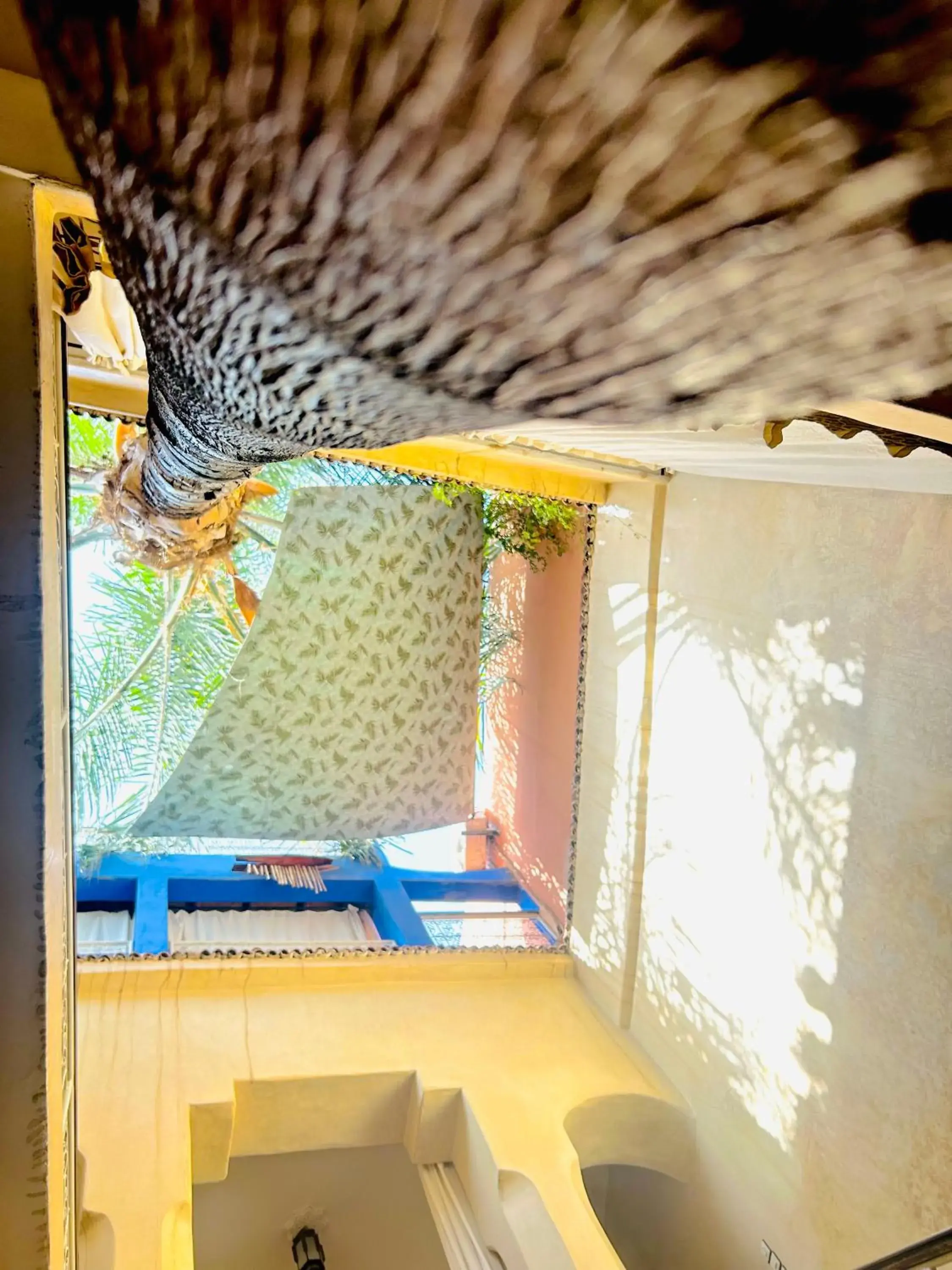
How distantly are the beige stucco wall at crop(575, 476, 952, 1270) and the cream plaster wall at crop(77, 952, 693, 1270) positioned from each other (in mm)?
354

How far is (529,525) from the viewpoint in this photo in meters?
3.86

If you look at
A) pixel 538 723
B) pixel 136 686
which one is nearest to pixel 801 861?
pixel 538 723

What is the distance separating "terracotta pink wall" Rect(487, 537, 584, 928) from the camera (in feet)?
12.9

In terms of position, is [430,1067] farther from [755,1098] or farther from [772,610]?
Answer: [772,610]

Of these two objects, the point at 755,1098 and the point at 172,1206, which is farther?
the point at 755,1098

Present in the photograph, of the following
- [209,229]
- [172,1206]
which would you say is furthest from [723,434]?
[172,1206]

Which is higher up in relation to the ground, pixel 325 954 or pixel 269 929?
pixel 325 954

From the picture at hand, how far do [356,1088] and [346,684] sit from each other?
4.47 feet

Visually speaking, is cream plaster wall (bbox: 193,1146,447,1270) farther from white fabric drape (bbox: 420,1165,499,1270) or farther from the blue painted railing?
the blue painted railing

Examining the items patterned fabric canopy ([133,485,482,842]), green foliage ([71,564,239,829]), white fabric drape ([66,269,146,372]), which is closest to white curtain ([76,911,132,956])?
green foliage ([71,564,239,829])

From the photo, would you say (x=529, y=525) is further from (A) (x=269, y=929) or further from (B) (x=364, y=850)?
(A) (x=269, y=929)

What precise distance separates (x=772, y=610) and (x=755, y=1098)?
1374mm

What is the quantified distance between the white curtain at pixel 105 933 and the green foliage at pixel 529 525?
219 cm

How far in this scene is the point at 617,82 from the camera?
0.17m
